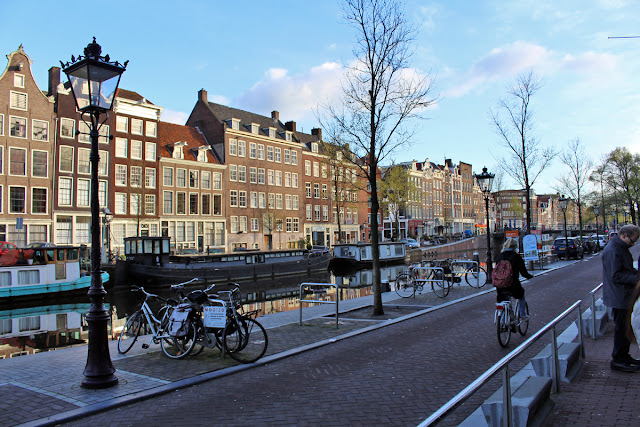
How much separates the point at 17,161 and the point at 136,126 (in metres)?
11.4

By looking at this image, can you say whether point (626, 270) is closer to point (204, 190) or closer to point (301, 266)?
point (301, 266)

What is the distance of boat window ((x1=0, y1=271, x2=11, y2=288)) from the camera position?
24.8 m

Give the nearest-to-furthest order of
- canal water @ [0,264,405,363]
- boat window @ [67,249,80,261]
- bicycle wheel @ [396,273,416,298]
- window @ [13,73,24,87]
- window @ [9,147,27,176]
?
canal water @ [0,264,405,363]
bicycle wheel @ [396,273,416,298]
boat window @ [67,249,80,261]
window @ [9,147,27,176]
window @ [13,73,24,87]

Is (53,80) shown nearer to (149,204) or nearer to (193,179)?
(149,204)

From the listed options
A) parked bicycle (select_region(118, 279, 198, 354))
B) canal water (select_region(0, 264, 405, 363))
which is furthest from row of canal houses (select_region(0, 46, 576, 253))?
parked bicycle (select_region(118, 279, 198, 354))

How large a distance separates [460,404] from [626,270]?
192 inches

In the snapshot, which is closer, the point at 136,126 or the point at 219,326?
the point at 219,326

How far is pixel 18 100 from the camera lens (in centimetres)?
3884

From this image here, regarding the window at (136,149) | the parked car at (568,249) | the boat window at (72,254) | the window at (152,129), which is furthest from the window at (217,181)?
the parked car at (568,249)

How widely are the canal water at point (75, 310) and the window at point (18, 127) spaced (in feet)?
54.4

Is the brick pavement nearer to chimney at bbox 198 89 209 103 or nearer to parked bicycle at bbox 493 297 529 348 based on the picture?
parked bicycle at bbox 493 297 529 348

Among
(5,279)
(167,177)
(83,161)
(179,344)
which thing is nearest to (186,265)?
(5,279)

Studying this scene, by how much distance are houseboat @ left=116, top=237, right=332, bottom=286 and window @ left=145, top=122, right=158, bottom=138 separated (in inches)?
678

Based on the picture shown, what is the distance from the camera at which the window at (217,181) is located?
54.1m
